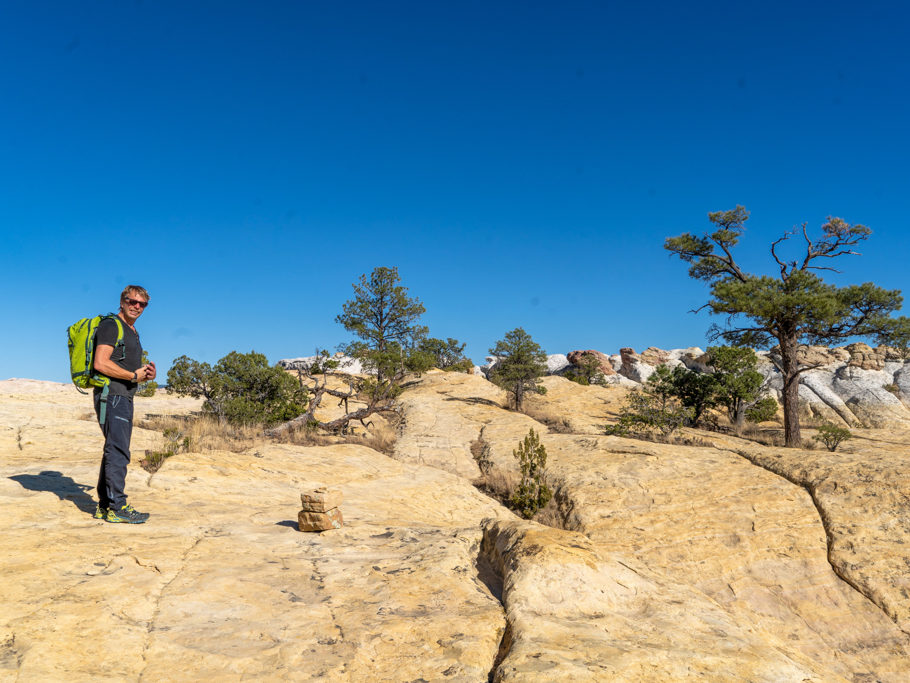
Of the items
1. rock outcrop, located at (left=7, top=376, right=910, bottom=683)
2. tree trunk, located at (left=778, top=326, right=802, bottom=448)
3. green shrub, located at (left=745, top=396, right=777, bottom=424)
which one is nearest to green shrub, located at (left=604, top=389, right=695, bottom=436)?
tree trunk, located at (left=778, top=326, right=802, bottom=448)

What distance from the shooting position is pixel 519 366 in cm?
2559

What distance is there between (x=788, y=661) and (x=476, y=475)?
30.4 feet

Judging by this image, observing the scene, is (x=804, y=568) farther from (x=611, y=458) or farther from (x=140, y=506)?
(x=140, y=506)

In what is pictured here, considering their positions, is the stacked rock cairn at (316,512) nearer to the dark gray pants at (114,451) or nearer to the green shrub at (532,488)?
the dark gray pants at (114,451)

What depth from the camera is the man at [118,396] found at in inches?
207

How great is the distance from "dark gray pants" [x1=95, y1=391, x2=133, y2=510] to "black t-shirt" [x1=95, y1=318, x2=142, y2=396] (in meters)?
0.11

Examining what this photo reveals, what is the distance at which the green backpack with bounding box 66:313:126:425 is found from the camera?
521 cm

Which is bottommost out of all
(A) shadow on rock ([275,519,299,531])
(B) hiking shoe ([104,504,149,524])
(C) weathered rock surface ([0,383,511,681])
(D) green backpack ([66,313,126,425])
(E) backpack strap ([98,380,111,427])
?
(A) shadow on rock ([275,519,299,531])

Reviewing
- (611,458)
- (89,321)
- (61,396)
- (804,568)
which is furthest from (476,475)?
(61,396)

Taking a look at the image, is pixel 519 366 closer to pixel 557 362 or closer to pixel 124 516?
pixel 124 516

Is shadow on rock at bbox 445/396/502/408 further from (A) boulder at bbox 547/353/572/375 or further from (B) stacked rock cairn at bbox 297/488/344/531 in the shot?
(A) boulder at bbox 547/353/572/375

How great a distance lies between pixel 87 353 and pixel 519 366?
21557mm

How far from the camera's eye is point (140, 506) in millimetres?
6215

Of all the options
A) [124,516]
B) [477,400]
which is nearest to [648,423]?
[477,400]
